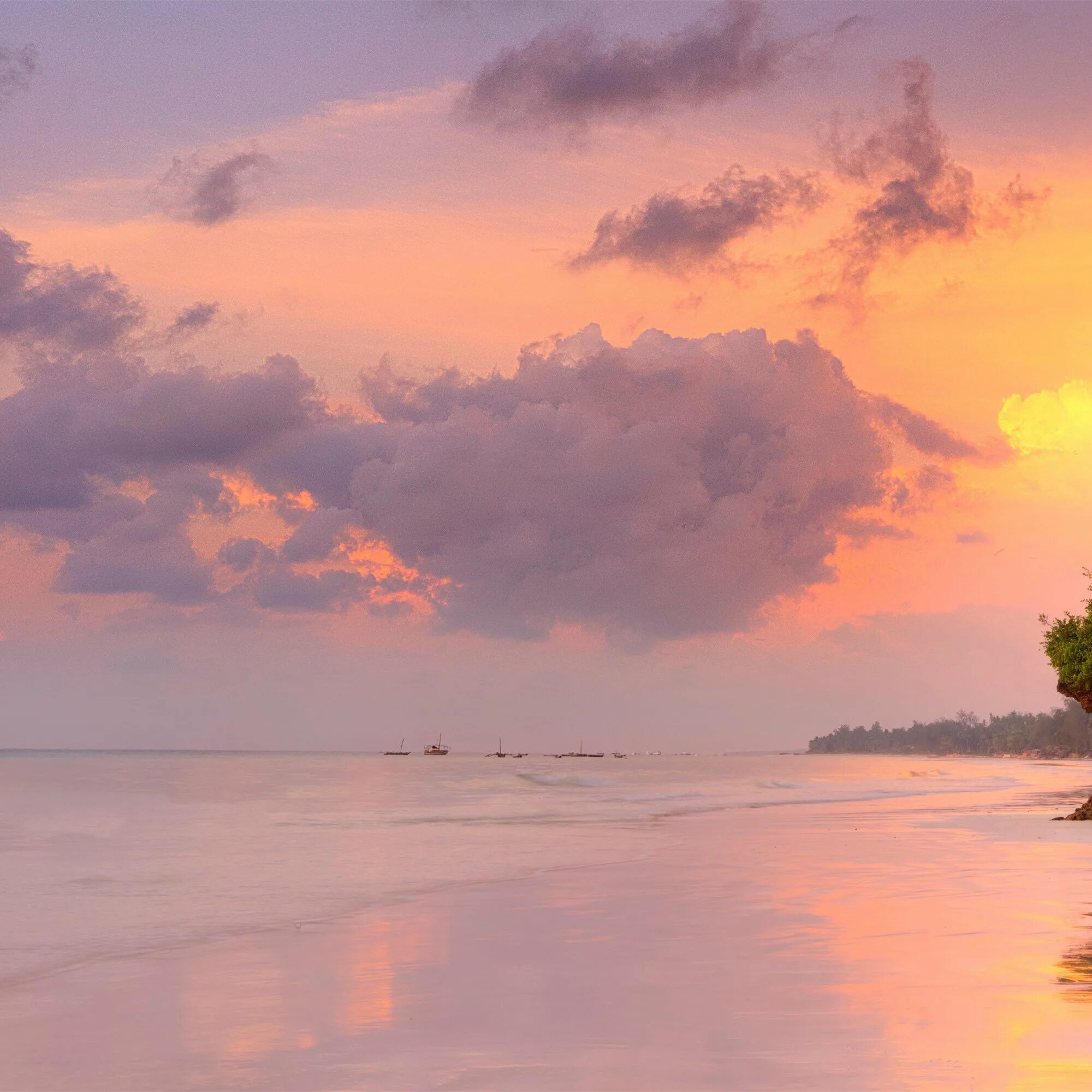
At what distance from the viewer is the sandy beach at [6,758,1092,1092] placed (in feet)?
39.2

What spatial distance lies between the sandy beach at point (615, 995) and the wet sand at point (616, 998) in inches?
1.9

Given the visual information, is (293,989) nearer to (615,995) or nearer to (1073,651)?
(615,995)

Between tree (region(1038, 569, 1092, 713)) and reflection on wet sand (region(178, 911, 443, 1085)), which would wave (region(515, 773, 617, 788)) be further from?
reflection on wet sand (region(178, 911, 443, 1085))

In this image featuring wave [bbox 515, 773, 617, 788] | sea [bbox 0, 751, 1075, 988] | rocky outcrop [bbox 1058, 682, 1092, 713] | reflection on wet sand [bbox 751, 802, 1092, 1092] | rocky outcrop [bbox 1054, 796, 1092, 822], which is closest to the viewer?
reflection on wet sand [bbox 751, 802, 1092, 1092]

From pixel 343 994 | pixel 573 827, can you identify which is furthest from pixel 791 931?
pixel 573 827

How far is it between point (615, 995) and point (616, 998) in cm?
14

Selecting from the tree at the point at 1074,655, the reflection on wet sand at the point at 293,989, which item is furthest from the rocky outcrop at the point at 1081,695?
the reflection on wet sand at the point at 293,989

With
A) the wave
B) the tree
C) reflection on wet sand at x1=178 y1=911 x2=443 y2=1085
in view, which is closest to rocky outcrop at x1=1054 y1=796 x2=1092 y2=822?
the tree

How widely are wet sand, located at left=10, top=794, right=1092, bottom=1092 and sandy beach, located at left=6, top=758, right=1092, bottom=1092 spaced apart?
0.16 ft

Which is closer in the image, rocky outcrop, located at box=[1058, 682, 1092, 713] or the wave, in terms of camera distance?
rocky outcrop, located at box=[1058, 682, 1092, 713]

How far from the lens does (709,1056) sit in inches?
482

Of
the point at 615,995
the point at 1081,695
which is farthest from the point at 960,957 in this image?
the point at 1081,695

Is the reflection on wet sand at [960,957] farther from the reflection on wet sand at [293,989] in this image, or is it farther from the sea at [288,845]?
the sea at [288,845]

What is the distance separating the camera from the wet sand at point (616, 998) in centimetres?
1191
